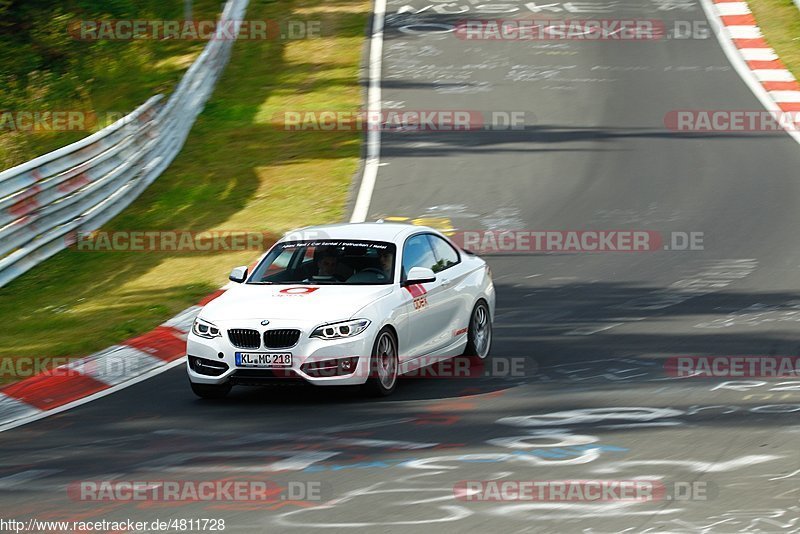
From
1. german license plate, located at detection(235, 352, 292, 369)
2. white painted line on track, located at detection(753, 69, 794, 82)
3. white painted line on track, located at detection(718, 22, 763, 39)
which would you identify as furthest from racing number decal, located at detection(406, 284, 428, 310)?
white painted line on track, located at detection(718, 22, 763, 39)

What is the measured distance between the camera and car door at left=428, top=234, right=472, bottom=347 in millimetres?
12102

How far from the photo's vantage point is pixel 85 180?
59.9 feet

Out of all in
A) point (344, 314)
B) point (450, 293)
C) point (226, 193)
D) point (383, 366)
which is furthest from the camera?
point (226, 193)

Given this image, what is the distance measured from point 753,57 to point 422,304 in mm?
17621

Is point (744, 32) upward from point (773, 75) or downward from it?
upward

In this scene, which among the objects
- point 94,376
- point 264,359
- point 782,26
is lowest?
point 94,376

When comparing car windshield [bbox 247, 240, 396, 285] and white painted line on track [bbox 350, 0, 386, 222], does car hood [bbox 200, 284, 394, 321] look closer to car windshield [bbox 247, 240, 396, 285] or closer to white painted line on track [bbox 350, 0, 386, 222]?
car windshield [bbox 247, 240, 396, 285]

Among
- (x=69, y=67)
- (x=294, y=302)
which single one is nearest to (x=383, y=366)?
(x=294, y=302)

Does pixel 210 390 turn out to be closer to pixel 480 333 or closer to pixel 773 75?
pixel 480 333

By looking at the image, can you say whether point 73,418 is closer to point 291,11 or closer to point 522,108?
point 522,108

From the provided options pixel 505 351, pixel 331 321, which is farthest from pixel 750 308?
pixel 331 321

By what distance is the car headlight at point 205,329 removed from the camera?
1089cm

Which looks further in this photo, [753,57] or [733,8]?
[733,8]

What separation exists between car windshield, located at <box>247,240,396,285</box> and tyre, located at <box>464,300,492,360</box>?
4.19 feet
